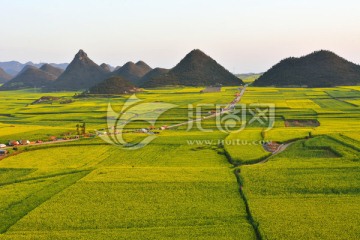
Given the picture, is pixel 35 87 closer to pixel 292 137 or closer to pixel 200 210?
pixel 292 137

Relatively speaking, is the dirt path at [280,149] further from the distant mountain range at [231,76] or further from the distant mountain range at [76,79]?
the distant mountain range at [76,79]

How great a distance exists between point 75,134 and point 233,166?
90.0 feet

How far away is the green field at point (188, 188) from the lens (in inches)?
813

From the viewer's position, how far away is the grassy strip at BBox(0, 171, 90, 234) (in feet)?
73.9

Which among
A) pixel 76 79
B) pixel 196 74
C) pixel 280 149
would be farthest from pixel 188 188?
pixel 76 79

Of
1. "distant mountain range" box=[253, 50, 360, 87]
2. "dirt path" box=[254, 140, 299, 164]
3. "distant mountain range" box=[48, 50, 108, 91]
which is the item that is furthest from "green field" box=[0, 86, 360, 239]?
"distant mountain range" box=[48, 50, 108, 91]

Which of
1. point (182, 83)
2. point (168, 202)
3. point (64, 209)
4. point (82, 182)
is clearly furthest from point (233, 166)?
point (182, 83)

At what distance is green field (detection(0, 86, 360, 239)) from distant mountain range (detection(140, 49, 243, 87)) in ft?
353

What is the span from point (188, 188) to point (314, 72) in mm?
126967

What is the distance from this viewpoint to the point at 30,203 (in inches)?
999

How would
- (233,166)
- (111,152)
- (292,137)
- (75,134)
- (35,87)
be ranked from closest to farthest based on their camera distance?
(233,166), (111,152), (292,137), (75,134), (35,87)

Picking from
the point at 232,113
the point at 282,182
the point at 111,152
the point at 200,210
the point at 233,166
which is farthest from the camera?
the point at 232,113

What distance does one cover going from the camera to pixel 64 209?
23500mm

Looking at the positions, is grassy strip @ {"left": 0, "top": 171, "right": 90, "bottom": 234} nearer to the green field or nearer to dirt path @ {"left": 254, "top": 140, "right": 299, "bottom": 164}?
the green field
